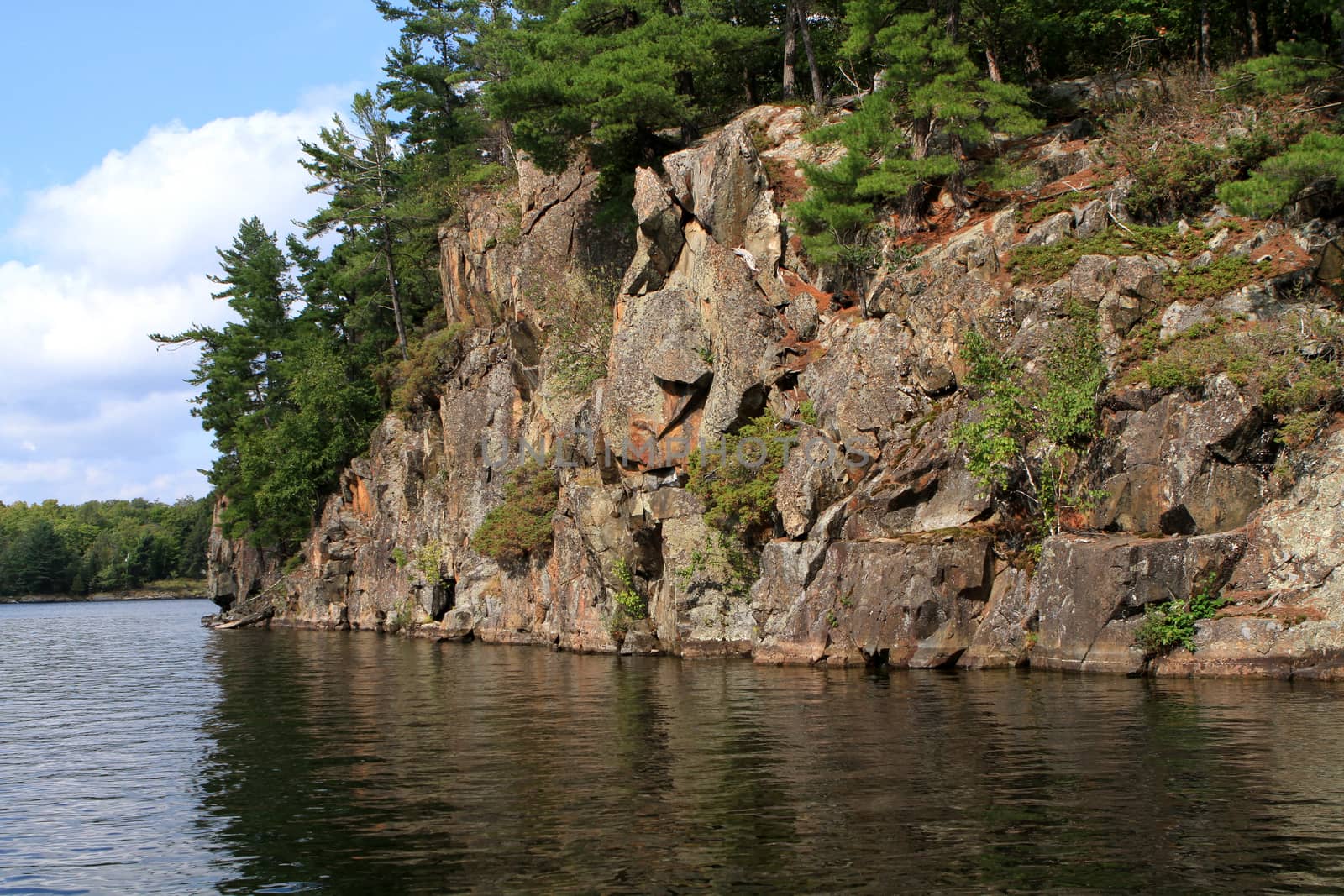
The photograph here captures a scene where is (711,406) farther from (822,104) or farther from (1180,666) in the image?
(1180,666)

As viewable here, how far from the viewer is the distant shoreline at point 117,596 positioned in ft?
516

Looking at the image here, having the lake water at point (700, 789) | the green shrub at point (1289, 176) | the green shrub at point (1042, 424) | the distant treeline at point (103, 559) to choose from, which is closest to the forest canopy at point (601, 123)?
the green shrub at point (1289, 176)

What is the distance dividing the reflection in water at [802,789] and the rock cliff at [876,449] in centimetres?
280

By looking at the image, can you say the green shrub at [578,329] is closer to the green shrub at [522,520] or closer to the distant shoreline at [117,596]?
the green shrub at [522,520]

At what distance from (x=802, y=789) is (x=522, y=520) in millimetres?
34769

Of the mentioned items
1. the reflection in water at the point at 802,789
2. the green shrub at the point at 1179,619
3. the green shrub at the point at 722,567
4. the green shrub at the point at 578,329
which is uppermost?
the green shrub at the point at 578,329

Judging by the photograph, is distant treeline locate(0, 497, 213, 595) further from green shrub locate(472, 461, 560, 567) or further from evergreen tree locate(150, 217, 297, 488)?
green shrub locate(472, 461, 560, 567)

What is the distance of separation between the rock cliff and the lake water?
2331 millimetres

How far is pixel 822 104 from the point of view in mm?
47719

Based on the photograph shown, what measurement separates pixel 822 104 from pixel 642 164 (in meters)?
8.59

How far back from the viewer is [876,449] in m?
34.7

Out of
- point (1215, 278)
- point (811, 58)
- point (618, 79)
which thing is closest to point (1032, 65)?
point (811, 58)

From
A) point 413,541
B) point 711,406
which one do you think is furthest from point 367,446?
point 711,406

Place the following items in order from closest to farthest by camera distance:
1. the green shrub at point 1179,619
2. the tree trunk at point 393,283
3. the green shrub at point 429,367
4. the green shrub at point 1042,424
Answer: the green shrub at point 1179,619, the green shrub at point 1042,424, the green shrub at point 429,367, the tree trunk at point 393,283
